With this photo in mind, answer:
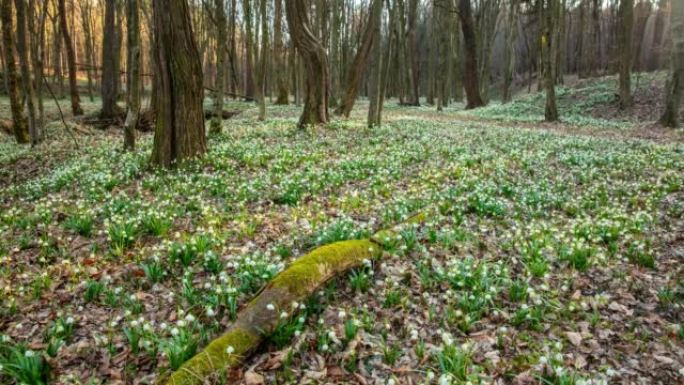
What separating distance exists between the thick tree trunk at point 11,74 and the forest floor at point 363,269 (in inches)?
234

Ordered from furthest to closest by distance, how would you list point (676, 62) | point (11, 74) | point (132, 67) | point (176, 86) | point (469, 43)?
point (469, 43) < point (676, 62) < point (11, 74) < point (132, 67) < point (176, 86)

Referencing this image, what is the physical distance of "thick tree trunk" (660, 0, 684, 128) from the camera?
1548cm

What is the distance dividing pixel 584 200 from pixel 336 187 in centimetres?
491

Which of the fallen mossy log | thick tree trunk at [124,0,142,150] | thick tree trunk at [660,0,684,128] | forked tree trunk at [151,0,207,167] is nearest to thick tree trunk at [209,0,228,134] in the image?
thick tree trunk at [124,0,142,150]

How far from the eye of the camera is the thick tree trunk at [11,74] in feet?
44.4

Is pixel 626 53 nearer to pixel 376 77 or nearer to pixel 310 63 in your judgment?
pixel 376 77

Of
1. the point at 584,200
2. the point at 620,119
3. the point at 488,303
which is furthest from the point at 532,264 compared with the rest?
the point at 620,119

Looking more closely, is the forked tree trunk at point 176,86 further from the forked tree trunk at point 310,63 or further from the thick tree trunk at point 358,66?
the thick tree trunk at point 358,66

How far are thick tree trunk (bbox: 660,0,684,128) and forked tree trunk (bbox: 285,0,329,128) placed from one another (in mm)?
12885

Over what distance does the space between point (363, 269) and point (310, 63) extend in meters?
13.0

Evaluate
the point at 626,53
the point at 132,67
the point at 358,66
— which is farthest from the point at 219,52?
the point at 626,53

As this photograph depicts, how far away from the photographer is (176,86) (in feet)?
32.9

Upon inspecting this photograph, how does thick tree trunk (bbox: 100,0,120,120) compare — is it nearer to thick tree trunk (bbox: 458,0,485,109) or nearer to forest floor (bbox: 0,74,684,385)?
forest floor (bbox: 0,74,684,385)

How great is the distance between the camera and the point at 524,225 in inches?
283
